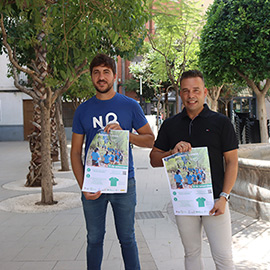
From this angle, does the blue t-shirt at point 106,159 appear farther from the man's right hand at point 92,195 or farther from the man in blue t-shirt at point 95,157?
the man's right hand at point 92,195

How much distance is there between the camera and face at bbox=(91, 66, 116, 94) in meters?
2.83

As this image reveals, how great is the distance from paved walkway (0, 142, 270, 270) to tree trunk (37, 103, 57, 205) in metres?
0.59

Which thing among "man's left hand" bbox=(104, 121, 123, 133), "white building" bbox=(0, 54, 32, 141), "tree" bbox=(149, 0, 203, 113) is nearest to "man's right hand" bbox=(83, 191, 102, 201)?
"man's left hand" bbox=(104, 121, 123, 133)

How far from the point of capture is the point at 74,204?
6.77 metres

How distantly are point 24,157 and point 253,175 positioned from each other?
12862mm

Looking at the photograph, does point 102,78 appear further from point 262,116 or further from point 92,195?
point 262,116

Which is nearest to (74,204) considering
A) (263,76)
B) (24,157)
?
(263,76)

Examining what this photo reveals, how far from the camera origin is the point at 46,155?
668 cm

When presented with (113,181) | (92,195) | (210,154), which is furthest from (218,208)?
(92,195)

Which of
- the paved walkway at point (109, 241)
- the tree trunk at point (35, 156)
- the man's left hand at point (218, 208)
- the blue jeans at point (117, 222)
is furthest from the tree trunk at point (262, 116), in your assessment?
the man's left hand at point (218, 208)

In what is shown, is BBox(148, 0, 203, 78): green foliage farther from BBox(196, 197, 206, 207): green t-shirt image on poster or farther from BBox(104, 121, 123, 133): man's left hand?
BBox(196, 197, 206, 207): green t-shirt image on poster

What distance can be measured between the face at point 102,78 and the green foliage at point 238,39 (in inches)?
242

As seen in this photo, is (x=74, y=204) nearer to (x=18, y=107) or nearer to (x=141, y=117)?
(x=141, y=117)

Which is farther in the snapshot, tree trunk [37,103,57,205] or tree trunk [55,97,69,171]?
tree trunk [55,97,69,171]
